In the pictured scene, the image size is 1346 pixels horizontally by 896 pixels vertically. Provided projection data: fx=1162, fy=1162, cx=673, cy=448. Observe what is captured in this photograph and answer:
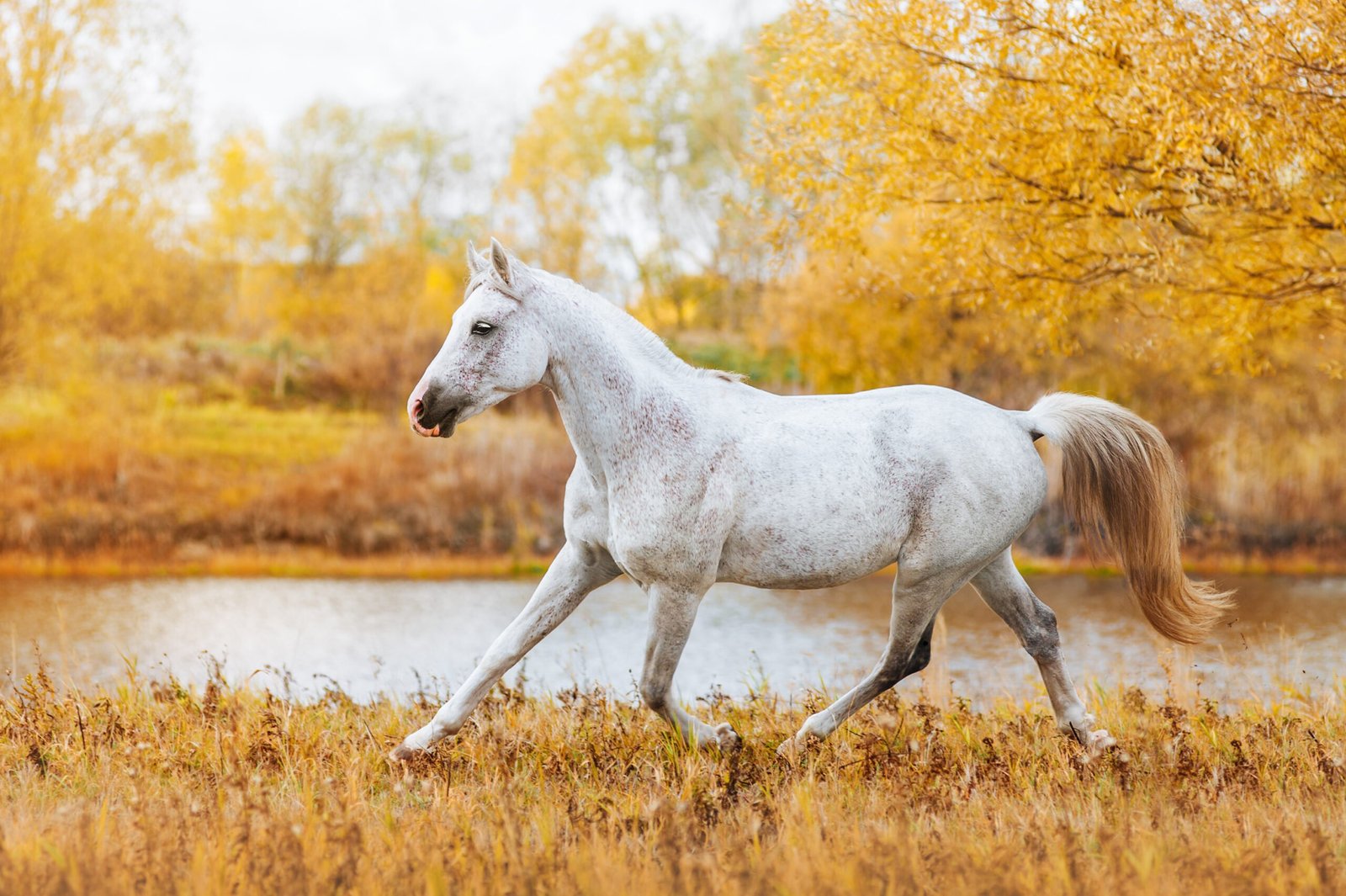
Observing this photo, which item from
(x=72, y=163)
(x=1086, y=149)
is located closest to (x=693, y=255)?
(x=72, y=163)

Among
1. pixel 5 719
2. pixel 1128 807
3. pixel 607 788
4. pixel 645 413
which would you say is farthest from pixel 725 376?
pixel 5 719

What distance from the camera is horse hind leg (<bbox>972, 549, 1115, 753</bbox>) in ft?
16.1

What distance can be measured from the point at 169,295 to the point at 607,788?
90.8ft

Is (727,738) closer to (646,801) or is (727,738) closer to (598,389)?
(646,801)

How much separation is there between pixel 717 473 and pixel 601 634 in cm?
942

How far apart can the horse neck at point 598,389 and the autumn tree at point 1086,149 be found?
377 cm

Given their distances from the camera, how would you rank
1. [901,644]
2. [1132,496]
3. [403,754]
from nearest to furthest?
1. [403,754]
2. [901,644]
3. [1132,496]

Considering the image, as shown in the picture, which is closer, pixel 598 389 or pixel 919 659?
pixel 598 389

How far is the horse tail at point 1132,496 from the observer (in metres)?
4.82

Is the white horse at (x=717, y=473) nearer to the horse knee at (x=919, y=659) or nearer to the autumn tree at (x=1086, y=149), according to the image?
the horse knee at (x=919, y=659)

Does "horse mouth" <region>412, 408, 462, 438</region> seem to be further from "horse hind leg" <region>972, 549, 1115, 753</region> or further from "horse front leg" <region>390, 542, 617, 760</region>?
"horse hind leg" <region>972, 549, 1115, 753</region>

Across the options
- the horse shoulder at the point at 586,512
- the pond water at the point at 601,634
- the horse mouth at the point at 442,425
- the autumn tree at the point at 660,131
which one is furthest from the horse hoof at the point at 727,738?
the autumn tree at the point at 660,131

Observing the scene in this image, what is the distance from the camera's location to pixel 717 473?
432 centimetres

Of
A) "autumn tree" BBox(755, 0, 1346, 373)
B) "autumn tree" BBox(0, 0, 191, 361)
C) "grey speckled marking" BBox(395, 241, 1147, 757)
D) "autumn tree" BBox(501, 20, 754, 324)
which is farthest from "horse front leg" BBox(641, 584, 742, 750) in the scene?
"autumn tree" BBox(501, 20, 754, 324)
